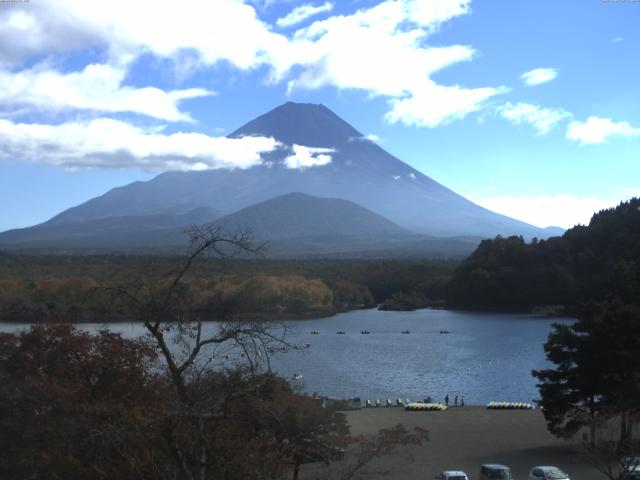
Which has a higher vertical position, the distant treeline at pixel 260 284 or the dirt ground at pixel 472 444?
the distant treeline at pixel 260 284

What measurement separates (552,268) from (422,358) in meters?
20.9

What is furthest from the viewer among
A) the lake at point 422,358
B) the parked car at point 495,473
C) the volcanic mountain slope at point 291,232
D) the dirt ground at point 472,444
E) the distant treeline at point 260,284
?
the volcanic mountain slope at point 291,232

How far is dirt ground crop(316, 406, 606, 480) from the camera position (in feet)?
32.2

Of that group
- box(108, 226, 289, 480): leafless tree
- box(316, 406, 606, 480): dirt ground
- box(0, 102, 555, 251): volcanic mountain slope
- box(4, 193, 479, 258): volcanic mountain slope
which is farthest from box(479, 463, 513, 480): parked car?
box(0, 102, 555, 251): volcanic mountain slope

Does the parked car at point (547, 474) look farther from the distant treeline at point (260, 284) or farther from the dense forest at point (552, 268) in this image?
the dense forest at point (552, 268)

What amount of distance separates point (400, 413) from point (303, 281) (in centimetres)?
3207

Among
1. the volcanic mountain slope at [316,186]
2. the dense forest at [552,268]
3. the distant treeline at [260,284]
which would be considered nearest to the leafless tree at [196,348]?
the distant treeline at [260,284]

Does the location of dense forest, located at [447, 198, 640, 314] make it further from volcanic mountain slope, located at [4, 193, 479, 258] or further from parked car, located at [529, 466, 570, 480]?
volcanic mountain slope, located at [4, 193, 479, 258]

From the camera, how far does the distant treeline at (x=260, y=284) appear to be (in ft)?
121

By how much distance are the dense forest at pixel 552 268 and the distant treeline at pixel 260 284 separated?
18.4 feet

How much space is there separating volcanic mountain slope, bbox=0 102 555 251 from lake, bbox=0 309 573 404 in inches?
4333

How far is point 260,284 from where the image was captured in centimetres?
4238

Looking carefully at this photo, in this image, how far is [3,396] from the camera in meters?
6.27

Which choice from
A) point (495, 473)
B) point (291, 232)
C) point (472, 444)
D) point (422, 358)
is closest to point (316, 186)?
point (291, 232)
